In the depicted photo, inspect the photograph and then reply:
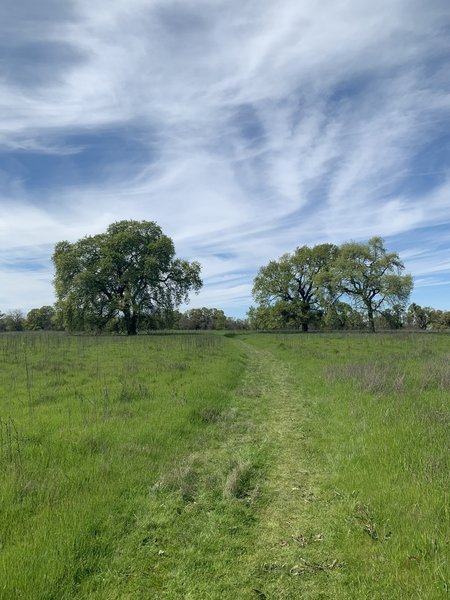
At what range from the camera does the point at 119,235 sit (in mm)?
49781

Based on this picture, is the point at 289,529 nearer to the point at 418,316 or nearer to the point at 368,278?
the point at 368,278

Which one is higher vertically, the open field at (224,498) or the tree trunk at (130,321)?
the tree trunk at (130,321)

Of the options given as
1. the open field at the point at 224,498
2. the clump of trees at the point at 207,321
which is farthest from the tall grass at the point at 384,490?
the clump of trees at the point at 207,321

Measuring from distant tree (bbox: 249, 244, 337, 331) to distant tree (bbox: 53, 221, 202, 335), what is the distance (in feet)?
57.1

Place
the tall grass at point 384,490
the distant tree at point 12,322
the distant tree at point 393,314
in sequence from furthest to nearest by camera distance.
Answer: the distant tree at point 12,322, the distant tree at point 393,314, the tall grass at point 384,490

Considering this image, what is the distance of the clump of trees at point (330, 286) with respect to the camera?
56531 millimetres

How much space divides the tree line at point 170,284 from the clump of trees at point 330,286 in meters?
0.14

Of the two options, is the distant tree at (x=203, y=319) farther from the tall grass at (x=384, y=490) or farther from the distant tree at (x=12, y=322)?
the tall grass at (x=384, y=490)

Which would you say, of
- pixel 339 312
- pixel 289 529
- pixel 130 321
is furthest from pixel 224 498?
pixel 339 312

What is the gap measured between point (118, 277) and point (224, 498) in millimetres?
46886

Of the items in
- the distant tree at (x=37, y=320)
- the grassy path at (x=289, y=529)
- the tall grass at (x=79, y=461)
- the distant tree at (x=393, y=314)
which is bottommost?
the grassy path at (x=289, y=529)

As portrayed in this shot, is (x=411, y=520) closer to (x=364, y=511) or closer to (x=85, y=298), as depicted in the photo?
(x=364, y=511)

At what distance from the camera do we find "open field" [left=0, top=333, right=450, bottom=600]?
3.73 metres

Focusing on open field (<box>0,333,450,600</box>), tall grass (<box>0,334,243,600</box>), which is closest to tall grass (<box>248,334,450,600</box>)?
open field (<box>0,333,450,600</box>)
